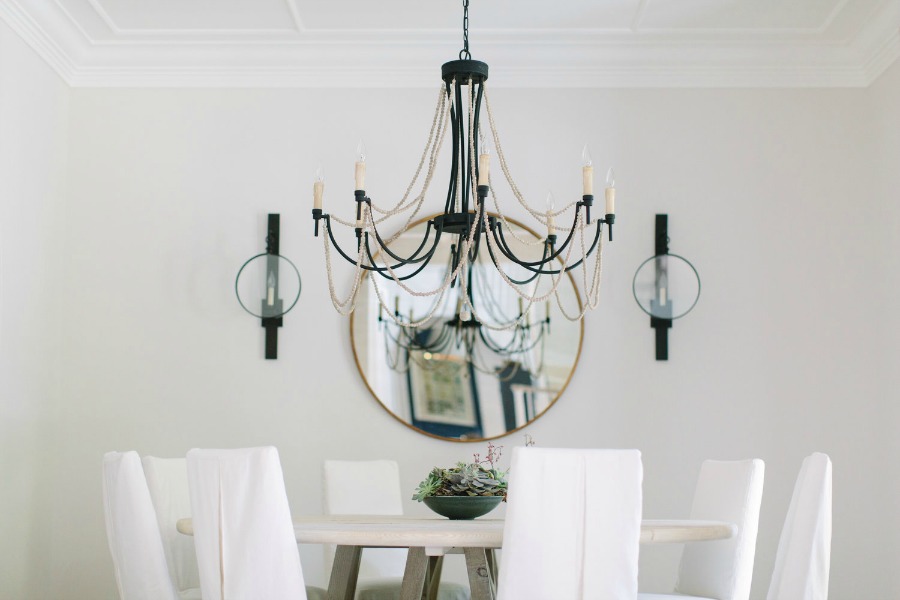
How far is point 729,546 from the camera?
2781mm

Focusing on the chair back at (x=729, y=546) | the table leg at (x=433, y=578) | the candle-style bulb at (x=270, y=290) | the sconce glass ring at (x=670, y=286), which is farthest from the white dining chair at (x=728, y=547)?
the candle-style bulb at (x=270, y=290)

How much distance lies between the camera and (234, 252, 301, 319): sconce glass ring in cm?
411

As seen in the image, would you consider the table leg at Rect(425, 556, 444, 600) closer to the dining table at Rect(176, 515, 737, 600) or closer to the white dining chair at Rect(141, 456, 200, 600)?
the dining table at Rect(176, 515, 737, 600)

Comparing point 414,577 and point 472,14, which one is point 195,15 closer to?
point 472,14

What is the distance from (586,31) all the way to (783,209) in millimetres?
1140

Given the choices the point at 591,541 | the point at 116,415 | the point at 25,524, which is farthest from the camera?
the point at 116,415

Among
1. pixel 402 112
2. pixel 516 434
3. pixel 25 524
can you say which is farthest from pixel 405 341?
pixel 25 524

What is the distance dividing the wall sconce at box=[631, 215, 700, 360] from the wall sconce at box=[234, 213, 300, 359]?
4.82 feet

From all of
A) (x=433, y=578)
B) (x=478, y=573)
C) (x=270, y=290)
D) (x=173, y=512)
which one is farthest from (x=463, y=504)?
(x=270, y=290)

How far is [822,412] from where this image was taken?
403 cm

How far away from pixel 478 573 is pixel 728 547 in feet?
2.63

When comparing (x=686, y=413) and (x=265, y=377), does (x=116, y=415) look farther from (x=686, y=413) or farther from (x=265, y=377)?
(x=686, y=413)

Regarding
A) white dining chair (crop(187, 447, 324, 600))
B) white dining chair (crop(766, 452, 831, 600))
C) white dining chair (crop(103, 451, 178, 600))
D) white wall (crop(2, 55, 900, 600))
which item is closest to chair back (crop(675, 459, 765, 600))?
white dining chair (crop(766, 452, 831, 600))

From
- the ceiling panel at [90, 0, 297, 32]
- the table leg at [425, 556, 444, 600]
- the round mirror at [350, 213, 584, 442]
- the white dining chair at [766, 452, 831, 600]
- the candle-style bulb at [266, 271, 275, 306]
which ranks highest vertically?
the ceiling panel at [90, 0, 297, 32]
